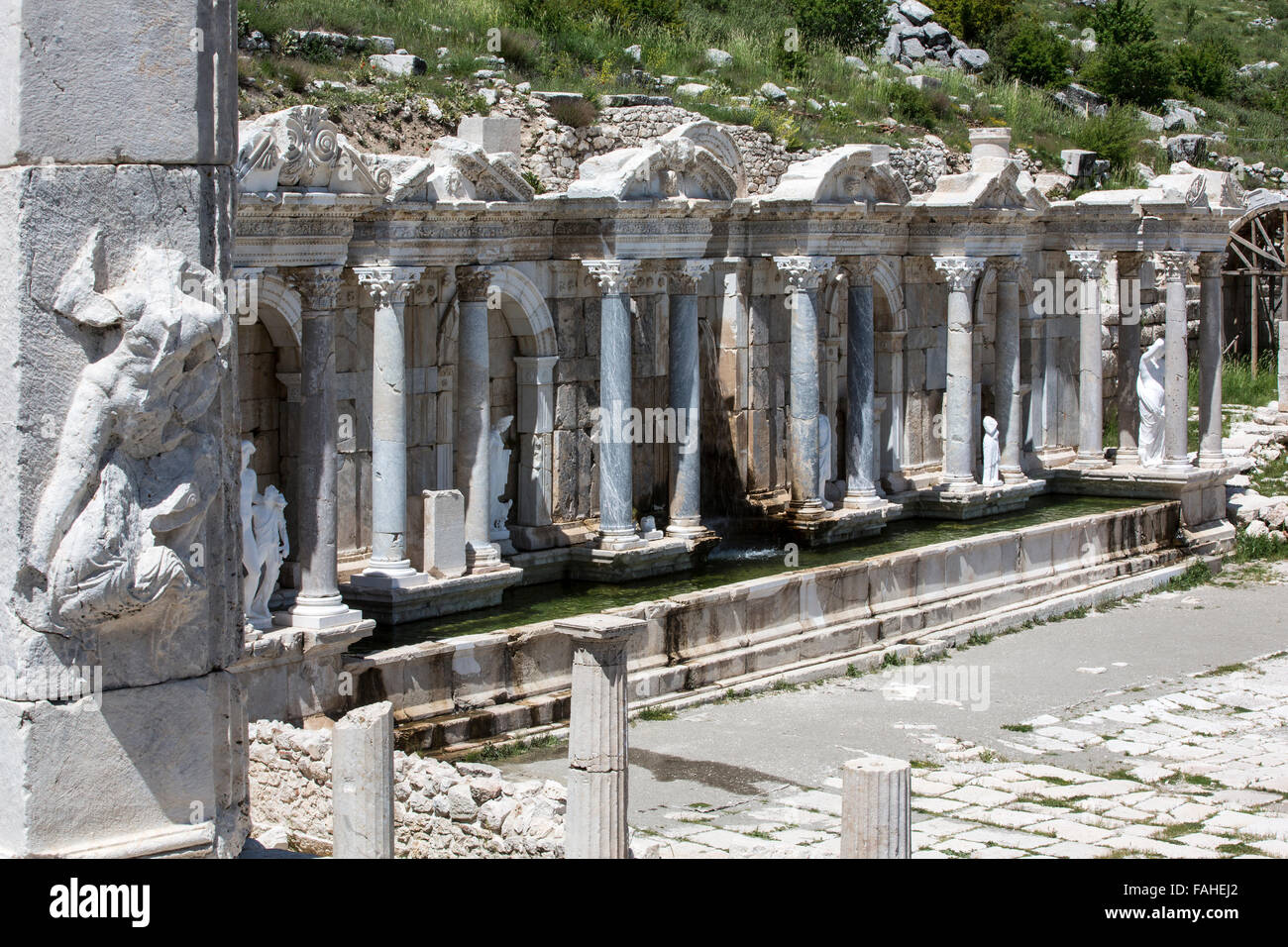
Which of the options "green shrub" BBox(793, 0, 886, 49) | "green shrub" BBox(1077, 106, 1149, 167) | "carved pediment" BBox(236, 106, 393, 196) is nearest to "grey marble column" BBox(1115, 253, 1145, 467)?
"green shrub" BBox(1077, 106, 1149, 167)

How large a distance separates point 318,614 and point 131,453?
31.0 feet

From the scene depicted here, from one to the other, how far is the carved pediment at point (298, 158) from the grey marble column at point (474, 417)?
255cm

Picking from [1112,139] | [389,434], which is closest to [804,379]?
[389,434]

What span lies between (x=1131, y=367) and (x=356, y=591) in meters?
14.6

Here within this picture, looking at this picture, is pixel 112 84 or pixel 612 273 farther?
pixel 612 273

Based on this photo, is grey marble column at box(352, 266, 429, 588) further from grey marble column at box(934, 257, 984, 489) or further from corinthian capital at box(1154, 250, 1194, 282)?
corinthian capital at box(1154, 250, 1194, 282)

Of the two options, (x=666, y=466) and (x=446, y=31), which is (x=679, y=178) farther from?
(x=446, y=31)

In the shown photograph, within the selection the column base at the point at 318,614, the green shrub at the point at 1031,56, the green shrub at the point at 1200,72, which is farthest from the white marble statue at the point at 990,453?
the green shrub at the point at 1200,72

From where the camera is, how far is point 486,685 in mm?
15672

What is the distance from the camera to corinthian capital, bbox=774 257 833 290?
72.1 feet

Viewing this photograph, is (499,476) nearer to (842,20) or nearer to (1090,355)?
(1090,355)

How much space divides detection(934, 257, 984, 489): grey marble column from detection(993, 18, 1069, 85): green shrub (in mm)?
19784

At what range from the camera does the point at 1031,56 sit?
141 ft

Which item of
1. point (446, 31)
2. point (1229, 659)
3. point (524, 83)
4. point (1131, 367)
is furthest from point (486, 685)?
point (1131, 367)
